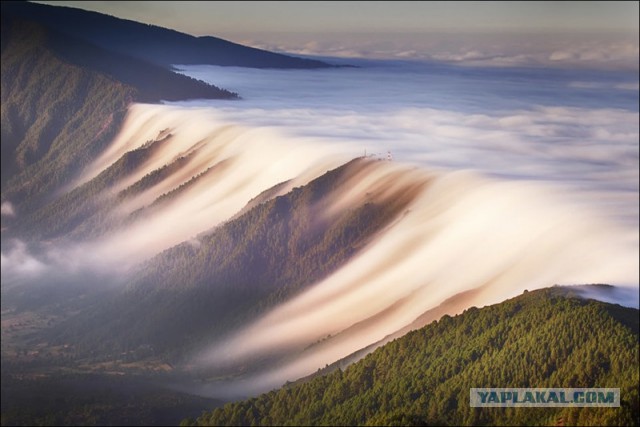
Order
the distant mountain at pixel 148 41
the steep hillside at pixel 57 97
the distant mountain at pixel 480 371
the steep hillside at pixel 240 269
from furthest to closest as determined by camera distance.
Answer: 1. the steep hillside at pixel 57 97
2. the distant mountain at pixel 148 41
3. the steep hillside at pixel 240 269
4. the distant mountain at pixel 480 371

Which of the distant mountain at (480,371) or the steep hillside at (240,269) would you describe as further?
the steep hillside at (240,269)

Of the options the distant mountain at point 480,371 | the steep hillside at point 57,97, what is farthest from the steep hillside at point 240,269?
the steep hillside at point 57,97

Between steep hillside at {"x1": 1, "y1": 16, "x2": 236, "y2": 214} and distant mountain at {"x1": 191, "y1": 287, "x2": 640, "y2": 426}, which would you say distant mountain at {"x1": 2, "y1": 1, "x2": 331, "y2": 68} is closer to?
steep hillside at {"x1": 1, "y1": 16, "x2": 236, "y2": 214}

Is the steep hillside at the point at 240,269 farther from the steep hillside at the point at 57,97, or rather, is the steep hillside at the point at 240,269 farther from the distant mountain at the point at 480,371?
the steep hillside at the point at 57,97

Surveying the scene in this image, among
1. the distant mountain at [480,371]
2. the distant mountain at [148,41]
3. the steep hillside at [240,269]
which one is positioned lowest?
the distant mountain at [480,371]

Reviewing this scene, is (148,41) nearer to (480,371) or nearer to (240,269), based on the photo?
(240,269)
